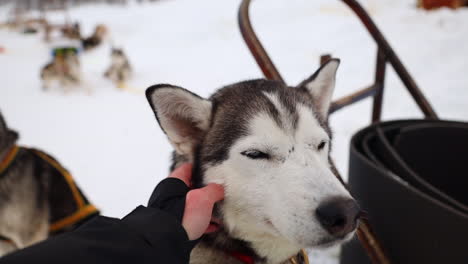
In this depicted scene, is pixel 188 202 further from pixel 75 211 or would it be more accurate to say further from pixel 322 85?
pixel 75 211

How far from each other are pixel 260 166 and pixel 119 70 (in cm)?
631

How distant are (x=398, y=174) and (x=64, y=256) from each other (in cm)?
132

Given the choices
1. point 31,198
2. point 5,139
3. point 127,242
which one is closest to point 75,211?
point 31,198

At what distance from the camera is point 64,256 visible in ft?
2.34

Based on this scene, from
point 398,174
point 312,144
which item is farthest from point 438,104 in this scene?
point 312,144

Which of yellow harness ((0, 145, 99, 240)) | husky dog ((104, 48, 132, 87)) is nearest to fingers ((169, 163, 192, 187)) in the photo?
yellow harness ((0, 145, 99, 240))

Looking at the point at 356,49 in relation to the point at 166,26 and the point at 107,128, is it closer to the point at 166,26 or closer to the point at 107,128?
the point at 107,128

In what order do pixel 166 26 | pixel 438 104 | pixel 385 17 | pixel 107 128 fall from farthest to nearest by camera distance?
pixel 166 26 → pixel 385 17 → pixel 107 128 → pixel 438 104

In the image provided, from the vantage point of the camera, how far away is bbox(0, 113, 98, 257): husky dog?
1.88 metres

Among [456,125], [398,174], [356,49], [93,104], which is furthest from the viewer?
[356,49]

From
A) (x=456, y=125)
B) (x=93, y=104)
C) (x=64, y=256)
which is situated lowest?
(x=456, y=125)

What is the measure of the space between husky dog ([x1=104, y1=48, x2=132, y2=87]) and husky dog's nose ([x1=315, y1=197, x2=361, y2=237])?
21.0 feet

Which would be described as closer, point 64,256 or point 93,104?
point 64,256

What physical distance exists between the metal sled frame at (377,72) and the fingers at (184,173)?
597 mm
